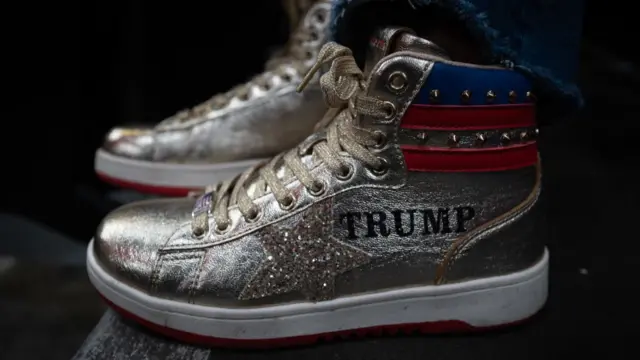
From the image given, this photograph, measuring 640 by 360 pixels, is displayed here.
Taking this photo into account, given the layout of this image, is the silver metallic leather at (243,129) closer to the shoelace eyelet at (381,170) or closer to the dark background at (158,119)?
the dark background at (158,119)

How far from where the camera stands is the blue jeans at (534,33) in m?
0.58

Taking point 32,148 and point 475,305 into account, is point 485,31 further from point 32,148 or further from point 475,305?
point 32,148

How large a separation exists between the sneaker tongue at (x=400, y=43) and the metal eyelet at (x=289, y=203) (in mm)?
139

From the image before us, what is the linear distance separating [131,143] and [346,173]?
0.50 m

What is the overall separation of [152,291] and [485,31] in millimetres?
365

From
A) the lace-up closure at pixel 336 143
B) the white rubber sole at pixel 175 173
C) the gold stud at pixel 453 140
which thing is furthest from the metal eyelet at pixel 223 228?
the white rubber sole at pixel 175 173

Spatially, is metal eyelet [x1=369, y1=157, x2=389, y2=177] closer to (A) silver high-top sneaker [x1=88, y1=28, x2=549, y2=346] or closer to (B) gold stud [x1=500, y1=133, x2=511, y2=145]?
(A) silver high-top sneaker [x1=88, y1=28, x2=549, y2=346]

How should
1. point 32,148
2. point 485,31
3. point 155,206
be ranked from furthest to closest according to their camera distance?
point 32,148, point 155,206, point 485,31

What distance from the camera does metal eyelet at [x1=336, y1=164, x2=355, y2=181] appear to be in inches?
24.2

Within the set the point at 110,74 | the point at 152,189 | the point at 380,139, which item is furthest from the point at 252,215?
the point at 110,74

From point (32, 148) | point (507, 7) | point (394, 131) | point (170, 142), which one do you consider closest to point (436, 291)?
point (394, 131)

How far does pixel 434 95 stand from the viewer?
1.93 feet

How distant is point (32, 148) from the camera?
4.30 feet

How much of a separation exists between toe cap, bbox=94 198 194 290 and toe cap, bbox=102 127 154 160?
0.33 m
